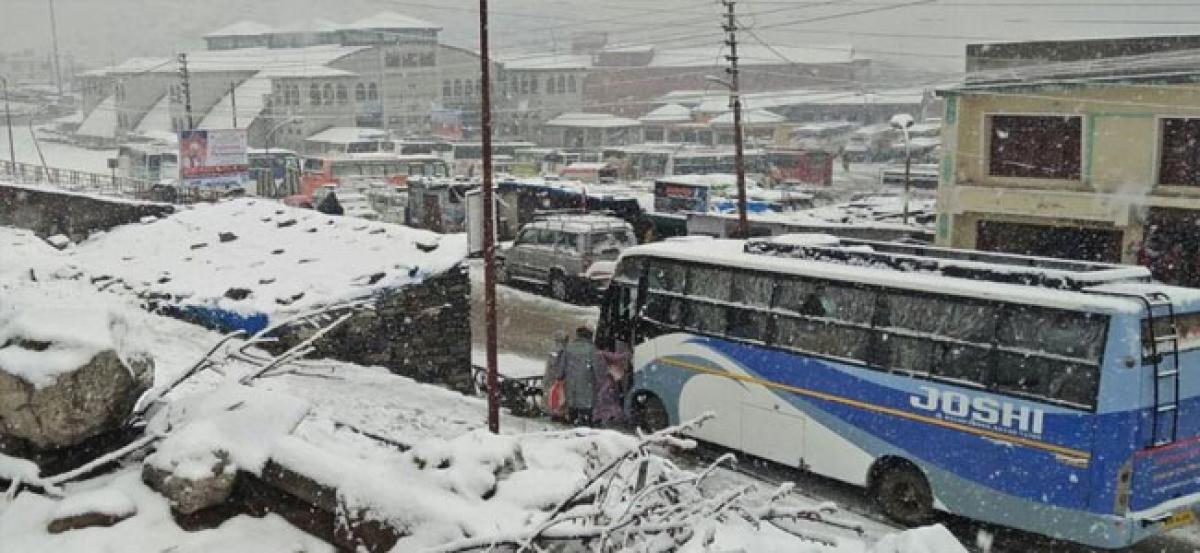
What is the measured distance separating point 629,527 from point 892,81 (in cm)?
10840

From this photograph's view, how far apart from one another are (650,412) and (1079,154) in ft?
50.7

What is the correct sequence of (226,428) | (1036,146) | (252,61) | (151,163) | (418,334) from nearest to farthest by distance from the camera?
1. (226,428)
2. (418,334)
3. (1036,146)
4. (151,163)
5. (252,61)

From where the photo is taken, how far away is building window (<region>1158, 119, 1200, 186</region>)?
22.6 meters

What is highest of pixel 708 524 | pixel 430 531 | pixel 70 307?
pixel 70 307

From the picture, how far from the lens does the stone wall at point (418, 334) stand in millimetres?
15266

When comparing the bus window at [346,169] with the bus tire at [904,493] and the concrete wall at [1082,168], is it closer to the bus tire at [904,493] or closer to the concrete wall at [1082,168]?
the concrete wall at [1082,168]

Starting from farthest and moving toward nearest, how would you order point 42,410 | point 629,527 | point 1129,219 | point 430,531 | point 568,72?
1. point 568,72
2. point 1129,219
3. point 42,410
4. point 430,531
5. point 629,527

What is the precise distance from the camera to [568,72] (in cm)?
8888

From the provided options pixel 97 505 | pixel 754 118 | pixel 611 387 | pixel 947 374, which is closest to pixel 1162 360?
pixel 947 374

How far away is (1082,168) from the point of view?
24453 mm

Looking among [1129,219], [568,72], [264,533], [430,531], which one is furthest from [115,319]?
[568,72]

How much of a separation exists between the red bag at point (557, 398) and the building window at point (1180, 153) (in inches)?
645

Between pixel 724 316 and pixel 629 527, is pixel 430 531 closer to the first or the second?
pixel 629 527

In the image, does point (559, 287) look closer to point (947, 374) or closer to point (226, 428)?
point (947, 374)
